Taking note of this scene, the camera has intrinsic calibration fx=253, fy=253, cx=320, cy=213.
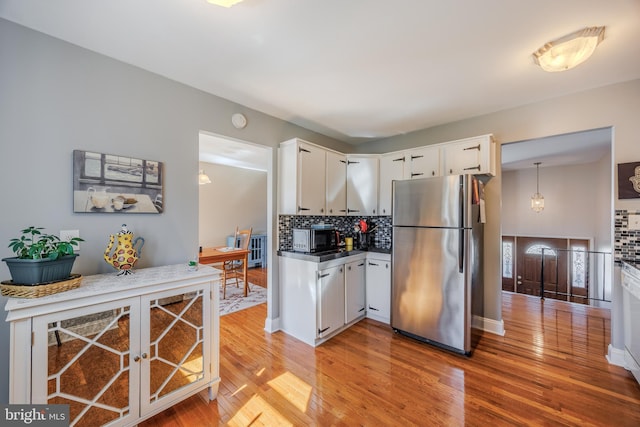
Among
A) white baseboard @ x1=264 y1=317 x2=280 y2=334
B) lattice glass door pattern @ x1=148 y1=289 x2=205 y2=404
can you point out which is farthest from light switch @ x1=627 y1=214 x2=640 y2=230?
lattice glass door pattern @ x1=148 y1=289 x2=205 y2=404

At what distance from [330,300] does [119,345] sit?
6.01ft

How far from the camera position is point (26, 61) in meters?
1.58

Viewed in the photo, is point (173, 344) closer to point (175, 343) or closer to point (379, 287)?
point (175, 343)

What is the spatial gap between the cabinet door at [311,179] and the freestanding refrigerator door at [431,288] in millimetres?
984

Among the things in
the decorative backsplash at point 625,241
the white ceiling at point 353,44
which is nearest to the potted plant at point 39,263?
the white ceiling at point 353,44

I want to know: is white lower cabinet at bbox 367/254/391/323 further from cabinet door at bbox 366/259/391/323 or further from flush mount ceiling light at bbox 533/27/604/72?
flush mount ceiling light at bbox 533/27/604/72

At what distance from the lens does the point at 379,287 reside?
3.20 meters

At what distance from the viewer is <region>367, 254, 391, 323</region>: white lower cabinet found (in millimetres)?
3119

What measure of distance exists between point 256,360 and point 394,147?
323cm

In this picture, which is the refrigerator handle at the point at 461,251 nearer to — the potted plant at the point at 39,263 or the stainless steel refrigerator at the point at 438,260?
the stainless steel refrigerator at the point at 438,260

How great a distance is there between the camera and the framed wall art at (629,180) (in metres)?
2.19

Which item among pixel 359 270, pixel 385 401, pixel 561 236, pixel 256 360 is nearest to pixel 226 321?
pixel 256 360

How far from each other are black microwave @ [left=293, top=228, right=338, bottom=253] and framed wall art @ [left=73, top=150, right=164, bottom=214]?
1.39 metres

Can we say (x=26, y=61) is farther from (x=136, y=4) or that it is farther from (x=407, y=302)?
(x=407, y=302)
